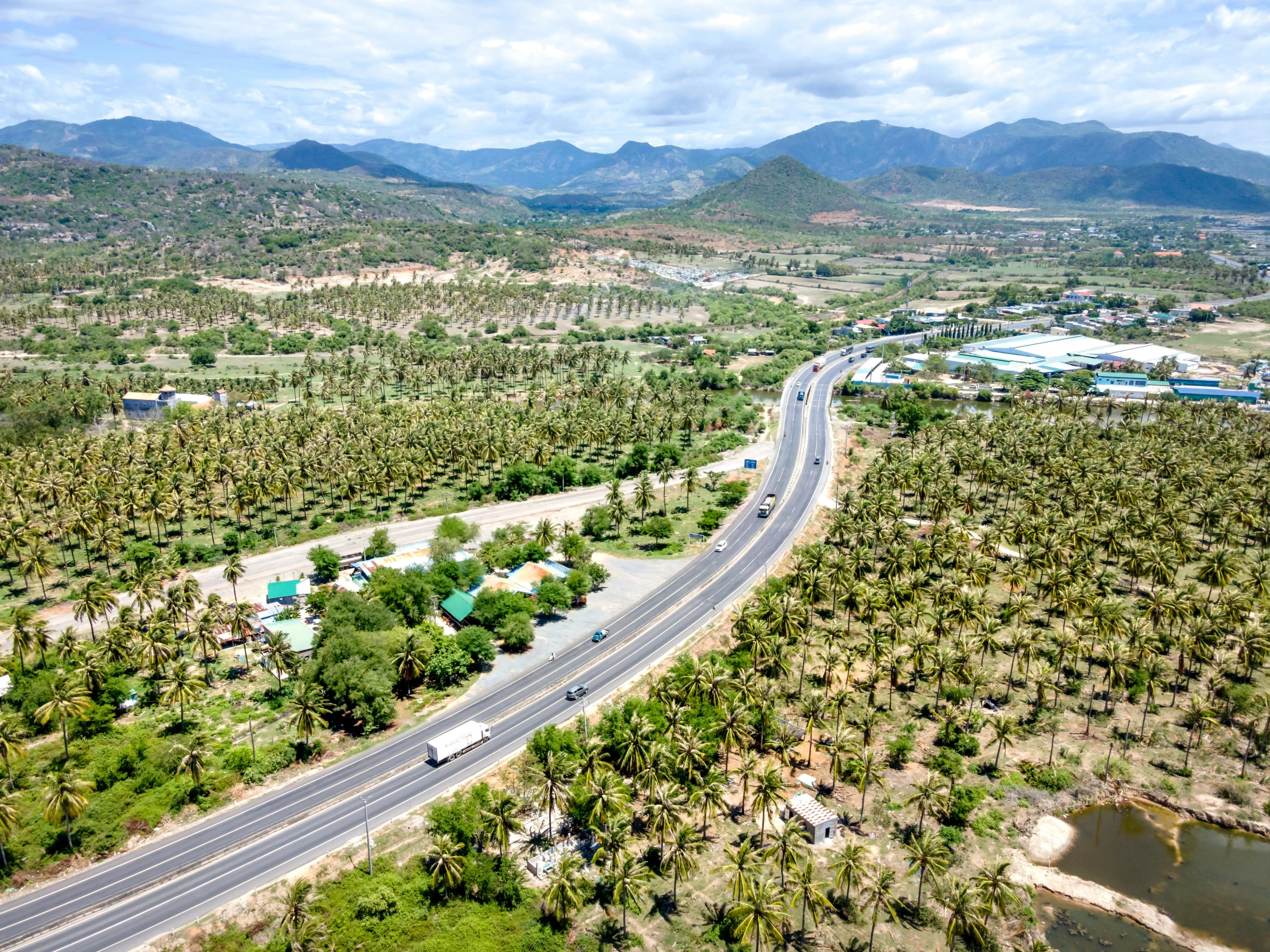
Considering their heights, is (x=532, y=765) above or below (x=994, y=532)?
below

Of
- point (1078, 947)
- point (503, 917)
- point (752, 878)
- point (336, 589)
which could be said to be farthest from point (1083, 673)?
point (336, 589)

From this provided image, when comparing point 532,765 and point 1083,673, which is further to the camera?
point 1083,673

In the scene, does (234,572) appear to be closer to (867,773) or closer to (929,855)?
(867,773)

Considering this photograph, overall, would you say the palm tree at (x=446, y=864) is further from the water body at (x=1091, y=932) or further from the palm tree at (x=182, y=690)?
the water body at (x=1091, y=932)

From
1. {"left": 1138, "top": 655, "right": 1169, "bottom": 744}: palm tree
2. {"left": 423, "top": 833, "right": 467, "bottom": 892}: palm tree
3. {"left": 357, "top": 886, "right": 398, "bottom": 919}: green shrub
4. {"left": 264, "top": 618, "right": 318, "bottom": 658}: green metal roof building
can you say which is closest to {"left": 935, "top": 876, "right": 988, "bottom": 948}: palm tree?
{"left": 423, "top": 833, "right": 467, "bottom": 892}: palm tree

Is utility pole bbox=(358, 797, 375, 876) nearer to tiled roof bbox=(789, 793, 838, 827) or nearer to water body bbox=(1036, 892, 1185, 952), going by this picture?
tiled roof bbox=(789, 793, 838, 827)

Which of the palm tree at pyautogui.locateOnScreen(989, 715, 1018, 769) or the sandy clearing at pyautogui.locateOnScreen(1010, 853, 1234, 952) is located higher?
the palm tree at pyautogui.locateOnScreen(989, 715, 1018, 769)

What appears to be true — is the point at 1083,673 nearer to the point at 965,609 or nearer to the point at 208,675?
the point at 965,609
